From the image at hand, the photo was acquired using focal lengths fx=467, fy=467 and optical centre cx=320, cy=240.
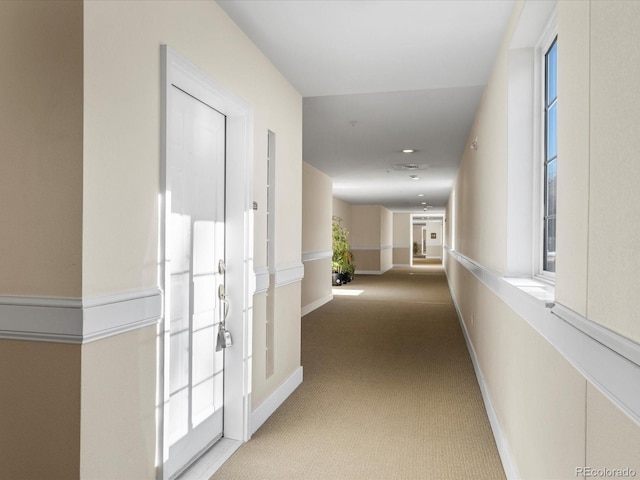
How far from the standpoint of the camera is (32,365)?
1460mm

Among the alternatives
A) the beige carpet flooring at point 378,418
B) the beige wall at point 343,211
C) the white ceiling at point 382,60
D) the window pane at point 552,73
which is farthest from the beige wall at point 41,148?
the beige wall at point 343,211

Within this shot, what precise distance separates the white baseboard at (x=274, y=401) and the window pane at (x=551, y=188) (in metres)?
2.01

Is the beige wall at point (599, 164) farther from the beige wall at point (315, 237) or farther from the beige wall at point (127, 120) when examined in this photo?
the beige wall at point (315, 237)

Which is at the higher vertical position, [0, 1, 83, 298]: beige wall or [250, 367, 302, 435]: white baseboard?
[0, 1, 83, 298]: beige wall

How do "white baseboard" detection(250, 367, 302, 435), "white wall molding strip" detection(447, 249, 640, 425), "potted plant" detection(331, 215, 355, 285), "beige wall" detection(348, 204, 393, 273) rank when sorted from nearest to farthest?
"white wall molding strip" detection(447, 249, 640, 425), "white baseboard" detection(250, 367, 302, 435), "potted plant" detection(331, 215, 355, 285), "beige wall" detection(348, 204, 393, 273)

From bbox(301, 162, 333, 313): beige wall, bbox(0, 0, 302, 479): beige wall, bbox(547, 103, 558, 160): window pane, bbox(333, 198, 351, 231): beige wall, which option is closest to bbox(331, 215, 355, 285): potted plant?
bbox(333, 198, 351, 231): beige wall

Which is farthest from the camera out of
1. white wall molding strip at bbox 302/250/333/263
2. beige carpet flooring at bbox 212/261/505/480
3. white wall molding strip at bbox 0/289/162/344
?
white wall molding strip at bbox 302/250/333/263

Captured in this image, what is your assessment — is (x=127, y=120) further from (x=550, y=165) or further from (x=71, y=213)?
(x=550, y=165)

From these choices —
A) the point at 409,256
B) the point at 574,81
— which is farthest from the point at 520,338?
the point at 409,256

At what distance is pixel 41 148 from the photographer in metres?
1.45

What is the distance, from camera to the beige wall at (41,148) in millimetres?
1423

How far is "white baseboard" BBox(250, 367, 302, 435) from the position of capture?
2.83 metres

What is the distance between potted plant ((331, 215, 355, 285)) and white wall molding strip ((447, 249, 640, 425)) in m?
9.21

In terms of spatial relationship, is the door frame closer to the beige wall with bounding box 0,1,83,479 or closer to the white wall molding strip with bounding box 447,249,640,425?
the beige wall with bounding box 0,1,83,479
